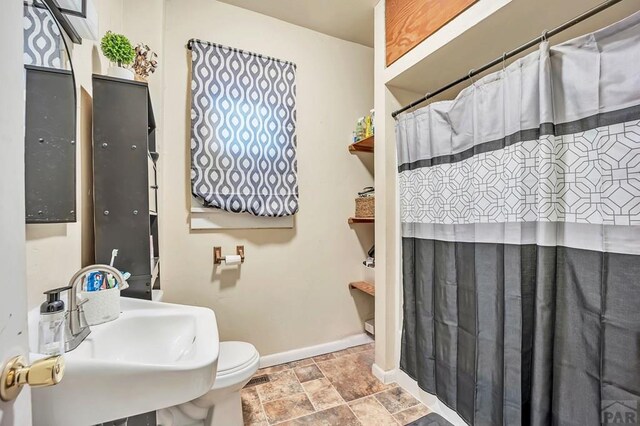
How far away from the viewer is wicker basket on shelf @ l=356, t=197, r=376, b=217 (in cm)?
215

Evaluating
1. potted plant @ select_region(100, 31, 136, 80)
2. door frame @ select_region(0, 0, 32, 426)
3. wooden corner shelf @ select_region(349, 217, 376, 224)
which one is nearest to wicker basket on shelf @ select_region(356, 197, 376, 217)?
wooden corner shelf @ select_region(349, 217, 376, 224)

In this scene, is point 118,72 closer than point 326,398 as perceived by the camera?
Yes

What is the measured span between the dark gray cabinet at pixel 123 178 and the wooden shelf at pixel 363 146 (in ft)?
4.78

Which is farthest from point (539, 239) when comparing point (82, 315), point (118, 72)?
point (118, 72)

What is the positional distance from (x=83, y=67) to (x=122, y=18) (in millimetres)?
744

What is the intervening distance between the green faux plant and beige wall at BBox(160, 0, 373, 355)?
0.48 meters

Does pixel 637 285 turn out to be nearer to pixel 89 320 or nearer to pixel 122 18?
pixel 89 320

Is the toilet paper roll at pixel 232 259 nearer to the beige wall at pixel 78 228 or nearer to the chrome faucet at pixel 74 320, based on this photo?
the beige wall at pixel 78 228

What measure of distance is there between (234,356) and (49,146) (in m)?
1.21

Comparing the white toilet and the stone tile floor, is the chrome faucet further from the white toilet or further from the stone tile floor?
the stone tile floor

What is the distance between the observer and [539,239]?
1056 millimetres

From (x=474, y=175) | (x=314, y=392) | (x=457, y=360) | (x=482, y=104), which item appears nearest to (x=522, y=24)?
(x=482, y=104)

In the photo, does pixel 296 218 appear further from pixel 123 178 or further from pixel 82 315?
pixel 82 315

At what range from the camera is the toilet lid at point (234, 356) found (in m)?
1.32
